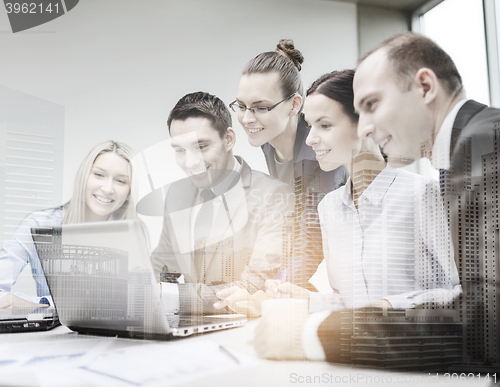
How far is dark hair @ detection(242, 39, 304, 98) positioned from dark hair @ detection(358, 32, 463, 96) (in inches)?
18.2

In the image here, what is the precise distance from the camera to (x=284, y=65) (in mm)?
1800

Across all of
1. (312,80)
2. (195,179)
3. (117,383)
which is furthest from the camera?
(195,179)

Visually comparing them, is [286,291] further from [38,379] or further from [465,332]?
[38,379]

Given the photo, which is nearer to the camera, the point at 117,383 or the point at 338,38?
the point at 117,383

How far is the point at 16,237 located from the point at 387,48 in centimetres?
177

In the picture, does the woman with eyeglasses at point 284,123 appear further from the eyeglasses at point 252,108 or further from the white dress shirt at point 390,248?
the white dress shirt at point 390,248

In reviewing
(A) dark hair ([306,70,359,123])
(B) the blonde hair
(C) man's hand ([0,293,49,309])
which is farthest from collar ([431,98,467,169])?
(C) man's hand ([0,293,49,309])

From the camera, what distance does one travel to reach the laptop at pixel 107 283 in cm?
89

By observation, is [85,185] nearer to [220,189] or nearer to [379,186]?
[220,189]

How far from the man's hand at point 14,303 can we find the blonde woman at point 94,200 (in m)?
0.27

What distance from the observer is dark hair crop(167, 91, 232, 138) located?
73.0 inches

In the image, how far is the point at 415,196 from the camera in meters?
1.22

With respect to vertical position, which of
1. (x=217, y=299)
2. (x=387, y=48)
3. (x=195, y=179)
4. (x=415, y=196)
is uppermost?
(x=387, y=48)

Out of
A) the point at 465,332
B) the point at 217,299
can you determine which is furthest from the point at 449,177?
the point at 217,299
